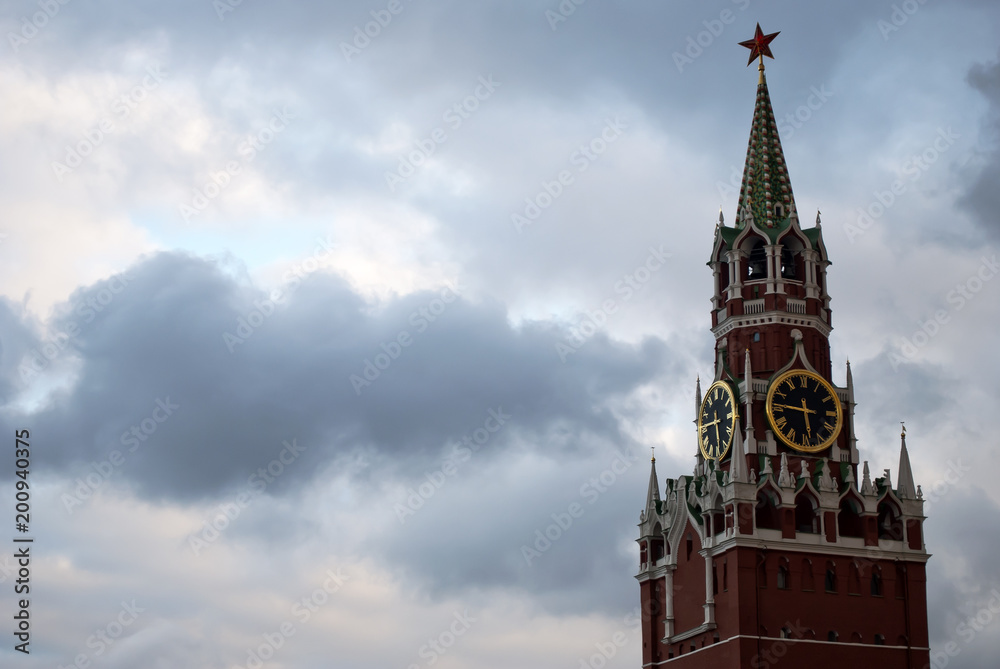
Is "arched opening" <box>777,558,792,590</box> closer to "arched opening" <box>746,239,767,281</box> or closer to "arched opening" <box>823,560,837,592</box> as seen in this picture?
"arched opening" <box>823,560,837,592</box>

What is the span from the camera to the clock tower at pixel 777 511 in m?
120

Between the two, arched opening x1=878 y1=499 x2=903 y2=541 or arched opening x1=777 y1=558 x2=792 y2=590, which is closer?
arched opening x1=777 y1=558 x2=792 y2=590

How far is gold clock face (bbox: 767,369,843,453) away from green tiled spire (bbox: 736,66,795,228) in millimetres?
13172

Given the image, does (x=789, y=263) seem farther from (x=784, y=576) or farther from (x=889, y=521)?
(x=784, y=576)

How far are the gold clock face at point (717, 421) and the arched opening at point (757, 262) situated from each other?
9400 millimetres

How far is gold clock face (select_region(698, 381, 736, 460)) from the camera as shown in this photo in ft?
413

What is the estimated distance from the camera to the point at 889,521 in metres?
125

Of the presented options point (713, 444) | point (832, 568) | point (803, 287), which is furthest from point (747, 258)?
point (832, 568)

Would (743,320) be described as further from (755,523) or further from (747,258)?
(755,523)

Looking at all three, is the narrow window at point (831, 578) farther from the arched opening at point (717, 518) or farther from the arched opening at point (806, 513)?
the arched opening at point (717, 518)

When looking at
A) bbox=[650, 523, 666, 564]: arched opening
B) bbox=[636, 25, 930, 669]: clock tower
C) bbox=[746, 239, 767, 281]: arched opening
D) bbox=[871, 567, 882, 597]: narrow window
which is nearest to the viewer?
bbox=[636, 25, 930, 669]: clock tower

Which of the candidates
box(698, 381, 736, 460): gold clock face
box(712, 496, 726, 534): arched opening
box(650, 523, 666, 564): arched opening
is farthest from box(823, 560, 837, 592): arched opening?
box(650, 523, 666, 564): arched opening

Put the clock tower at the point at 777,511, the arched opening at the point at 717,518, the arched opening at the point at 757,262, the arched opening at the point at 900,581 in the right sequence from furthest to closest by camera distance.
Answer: the arched opening at the point at 757,262
the arched opening at the point at 900,581
the arched opening at the point at 717,518
the clock tower at the point at 777,511

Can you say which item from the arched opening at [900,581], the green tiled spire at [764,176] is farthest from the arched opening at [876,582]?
the green tiled spire at [764,176]
